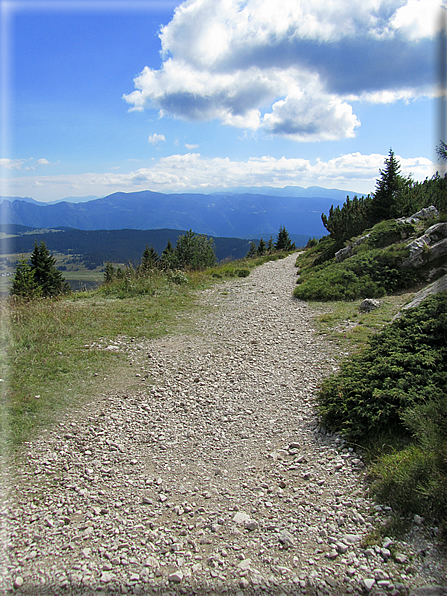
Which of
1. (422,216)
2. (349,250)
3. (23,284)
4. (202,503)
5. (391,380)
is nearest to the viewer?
(202,503)

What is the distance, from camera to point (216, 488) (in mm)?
4414

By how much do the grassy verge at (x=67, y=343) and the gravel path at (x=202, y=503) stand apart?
0.62 metres

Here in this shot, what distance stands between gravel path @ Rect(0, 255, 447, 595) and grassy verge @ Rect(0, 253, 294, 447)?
62 cm

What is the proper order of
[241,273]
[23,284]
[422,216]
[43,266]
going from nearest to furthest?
[23,284] < [422,216] < [241,273] < [43,266]

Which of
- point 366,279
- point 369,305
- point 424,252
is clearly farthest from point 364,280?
point 369,305

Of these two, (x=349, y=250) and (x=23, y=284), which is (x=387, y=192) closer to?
(x=349, y=250)

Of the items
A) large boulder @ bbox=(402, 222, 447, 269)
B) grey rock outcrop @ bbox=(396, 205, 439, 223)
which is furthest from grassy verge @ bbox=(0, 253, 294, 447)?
grey rock outcrop @ bbox=(396, 205, 439, 223)

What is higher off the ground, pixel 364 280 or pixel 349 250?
pixel 349 250

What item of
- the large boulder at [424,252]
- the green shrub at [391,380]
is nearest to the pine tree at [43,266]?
the large boulder at [424,252]

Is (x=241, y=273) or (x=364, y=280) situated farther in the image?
(x=241, y=273)

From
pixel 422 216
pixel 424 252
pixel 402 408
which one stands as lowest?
→ pixel 402 408

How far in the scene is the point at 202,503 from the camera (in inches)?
164

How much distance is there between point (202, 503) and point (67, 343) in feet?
21.7

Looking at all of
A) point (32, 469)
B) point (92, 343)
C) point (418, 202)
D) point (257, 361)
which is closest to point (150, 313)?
point (92, 343)
